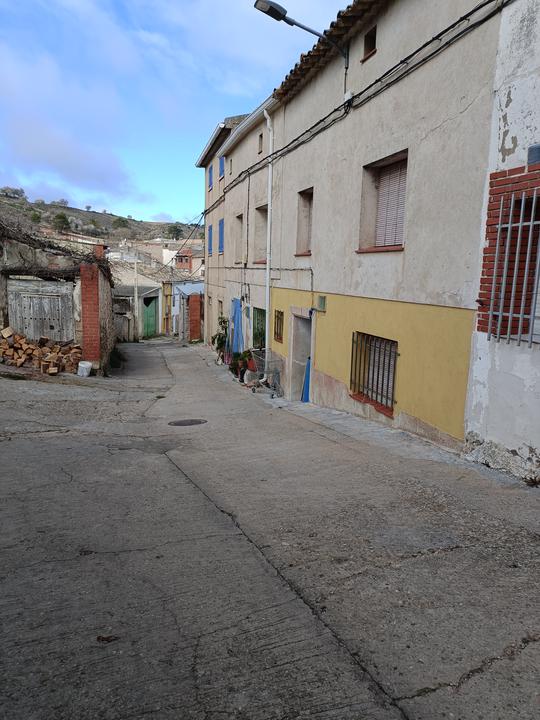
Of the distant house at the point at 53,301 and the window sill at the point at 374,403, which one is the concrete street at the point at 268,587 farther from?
the distant house at the point at 53,301

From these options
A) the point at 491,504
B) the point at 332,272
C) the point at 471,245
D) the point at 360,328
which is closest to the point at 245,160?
the point at 332,272

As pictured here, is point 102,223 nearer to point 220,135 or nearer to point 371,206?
point 220,135

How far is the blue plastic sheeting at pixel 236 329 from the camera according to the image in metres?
16.8

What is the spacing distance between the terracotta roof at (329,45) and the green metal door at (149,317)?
83.6ft

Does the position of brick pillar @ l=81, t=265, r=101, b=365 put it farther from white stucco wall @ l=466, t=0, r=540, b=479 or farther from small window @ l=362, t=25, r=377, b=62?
white stucco wall @ l=466, t=0, r=540, b=479

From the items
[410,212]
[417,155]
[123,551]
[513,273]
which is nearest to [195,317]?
[410,212]

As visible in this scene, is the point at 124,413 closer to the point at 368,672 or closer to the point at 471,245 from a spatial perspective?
the point at 471,245

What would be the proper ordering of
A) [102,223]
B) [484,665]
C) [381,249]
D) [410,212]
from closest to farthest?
1. [484,665]
2. [410,212]
3. [381,249]
4. [102,223]

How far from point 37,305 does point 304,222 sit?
645 centimetres

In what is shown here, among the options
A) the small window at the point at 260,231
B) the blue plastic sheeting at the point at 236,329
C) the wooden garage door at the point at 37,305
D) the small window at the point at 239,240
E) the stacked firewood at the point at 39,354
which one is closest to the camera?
the stacked firewood at the point at 39,354

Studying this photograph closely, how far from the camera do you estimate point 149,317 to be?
1426 inches

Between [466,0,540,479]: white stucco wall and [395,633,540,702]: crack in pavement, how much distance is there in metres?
2.46

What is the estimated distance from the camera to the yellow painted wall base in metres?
5.75

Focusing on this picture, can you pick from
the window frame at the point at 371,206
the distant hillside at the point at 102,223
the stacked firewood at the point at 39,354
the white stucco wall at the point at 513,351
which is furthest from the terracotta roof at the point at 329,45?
the distant hillside at the point at 102,223
